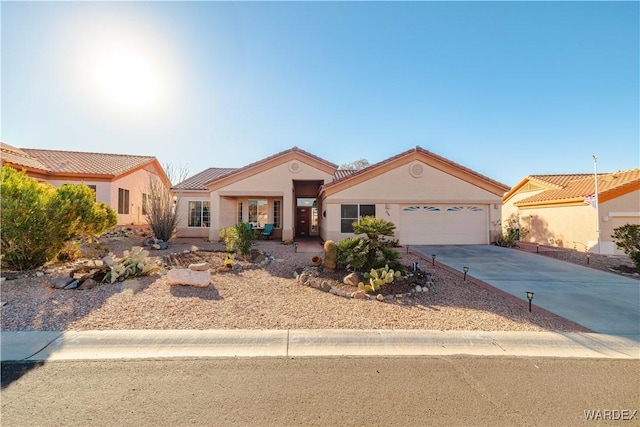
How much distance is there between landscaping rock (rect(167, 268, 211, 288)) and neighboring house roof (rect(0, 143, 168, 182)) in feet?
47.1

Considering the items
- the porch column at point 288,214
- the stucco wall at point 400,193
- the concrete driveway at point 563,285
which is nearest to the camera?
the concrete driveway at point 563,285

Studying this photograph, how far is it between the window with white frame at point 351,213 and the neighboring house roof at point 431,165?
57.8 inches

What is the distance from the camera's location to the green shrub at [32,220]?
7.33 meters

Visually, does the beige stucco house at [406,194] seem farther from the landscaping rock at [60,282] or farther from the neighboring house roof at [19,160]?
the neighboring house roof at [19,160]

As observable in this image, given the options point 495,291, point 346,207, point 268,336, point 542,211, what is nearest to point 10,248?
point 268,336

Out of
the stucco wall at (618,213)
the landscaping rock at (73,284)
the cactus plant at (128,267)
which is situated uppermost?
the stucco wall at (618,213)

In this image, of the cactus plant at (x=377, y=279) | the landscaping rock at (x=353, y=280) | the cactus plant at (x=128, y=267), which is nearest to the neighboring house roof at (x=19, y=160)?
the cactus plant at (x=128, y=267)

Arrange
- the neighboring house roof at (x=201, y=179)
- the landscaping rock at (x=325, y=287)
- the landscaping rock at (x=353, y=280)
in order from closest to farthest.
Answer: the landscaping rock at (x=325, y=287), the landscaping rock at (x=353, y=280), the neighboring house roof at (x=201, y=179)

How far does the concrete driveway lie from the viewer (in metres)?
5.75

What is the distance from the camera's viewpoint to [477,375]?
3600 millimetres

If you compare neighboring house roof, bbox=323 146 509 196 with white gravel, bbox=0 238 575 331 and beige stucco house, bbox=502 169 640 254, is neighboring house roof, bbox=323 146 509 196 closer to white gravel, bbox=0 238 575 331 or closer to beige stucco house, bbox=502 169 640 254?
beige stucco house, bbox=502 169 640 254

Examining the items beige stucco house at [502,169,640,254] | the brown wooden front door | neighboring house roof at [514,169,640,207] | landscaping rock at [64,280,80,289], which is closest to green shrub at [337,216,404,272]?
landscaping rock at [64,280,80,289]

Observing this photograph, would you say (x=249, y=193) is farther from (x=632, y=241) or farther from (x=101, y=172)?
(x=632, y=241)

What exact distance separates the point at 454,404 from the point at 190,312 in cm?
511
